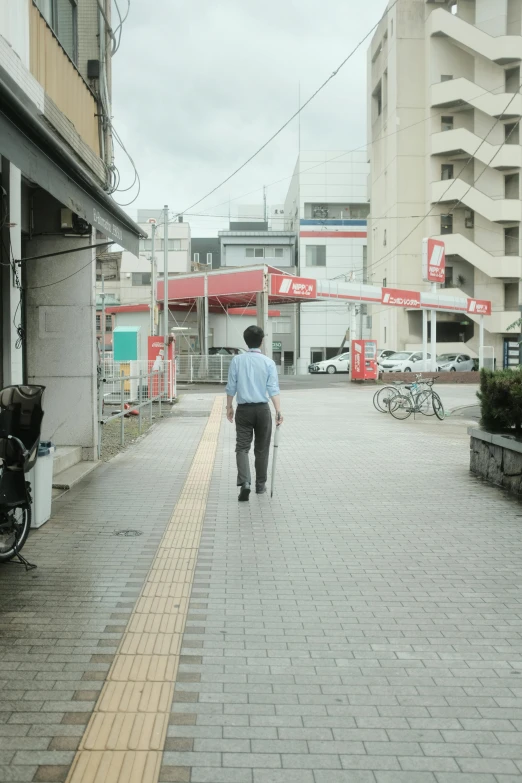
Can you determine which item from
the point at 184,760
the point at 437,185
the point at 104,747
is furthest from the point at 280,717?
the point at 437,185

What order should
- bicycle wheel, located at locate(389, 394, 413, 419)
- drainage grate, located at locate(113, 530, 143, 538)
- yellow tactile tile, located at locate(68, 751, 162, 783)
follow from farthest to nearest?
bicycle wheel, located at locate(389, 394, 413, 419) < drainage grate, located at locate(113, 530, 143, 538) < yellow tactile tile, located at locate(68, 751, 162, 783)

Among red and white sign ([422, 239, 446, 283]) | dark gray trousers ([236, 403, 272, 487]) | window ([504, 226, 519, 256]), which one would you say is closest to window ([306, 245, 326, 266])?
window ([504, 226, 519, 256])

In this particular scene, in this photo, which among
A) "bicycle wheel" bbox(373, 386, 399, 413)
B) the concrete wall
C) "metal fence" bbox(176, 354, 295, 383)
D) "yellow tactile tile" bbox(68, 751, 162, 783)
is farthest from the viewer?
"metal fence" bbox(176, 354, 295, 383)

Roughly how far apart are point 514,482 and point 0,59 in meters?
6.64

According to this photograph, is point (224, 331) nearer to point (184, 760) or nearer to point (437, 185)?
point (437, 185)

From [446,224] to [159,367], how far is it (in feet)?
112

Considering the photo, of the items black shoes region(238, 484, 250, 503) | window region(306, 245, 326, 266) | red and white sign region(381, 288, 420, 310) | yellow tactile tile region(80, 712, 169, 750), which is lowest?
yellow tactile tile region(80, 712, 169, 750)

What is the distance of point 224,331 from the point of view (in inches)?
1774

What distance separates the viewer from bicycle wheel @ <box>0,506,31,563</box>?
5.61 m

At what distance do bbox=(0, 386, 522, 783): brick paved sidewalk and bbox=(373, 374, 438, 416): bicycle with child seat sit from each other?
9.66m

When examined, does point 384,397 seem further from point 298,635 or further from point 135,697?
point 135,697

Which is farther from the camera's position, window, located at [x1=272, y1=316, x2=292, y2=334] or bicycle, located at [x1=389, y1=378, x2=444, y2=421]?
window, located at [x1=272, y1=316, x2=292, y2=334]

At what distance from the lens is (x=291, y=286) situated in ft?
106

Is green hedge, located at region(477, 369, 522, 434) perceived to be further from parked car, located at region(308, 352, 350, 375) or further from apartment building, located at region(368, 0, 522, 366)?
parked car, located at region(308, 352, 350, 375)
